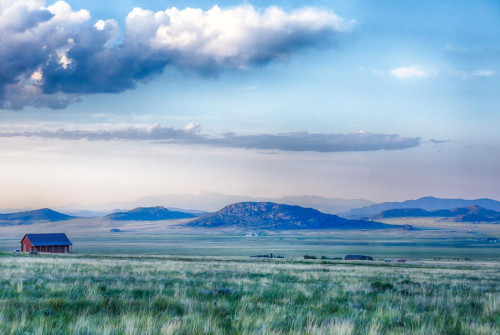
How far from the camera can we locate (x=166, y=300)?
42.0ft

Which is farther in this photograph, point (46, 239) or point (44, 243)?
point (46, 239)

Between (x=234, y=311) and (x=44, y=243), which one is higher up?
(x=234, y=311)

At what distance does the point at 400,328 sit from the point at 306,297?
17.9ft

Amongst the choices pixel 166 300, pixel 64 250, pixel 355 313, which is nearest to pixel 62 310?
pixel 166 300

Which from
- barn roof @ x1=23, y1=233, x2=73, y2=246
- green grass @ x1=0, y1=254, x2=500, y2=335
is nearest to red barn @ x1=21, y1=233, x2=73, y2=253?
barn roof @ x1=23, y1=233, x2=73, y2=246

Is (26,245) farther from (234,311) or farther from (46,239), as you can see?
(234,311)

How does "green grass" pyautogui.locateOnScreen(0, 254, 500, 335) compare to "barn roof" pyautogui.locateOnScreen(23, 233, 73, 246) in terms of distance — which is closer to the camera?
"green grass" pyautogui.locateOnScreen(0, 254, 500, 335)

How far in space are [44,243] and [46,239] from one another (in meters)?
1.48

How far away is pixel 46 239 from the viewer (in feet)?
293

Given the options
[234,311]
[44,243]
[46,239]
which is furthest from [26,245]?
[234,311]

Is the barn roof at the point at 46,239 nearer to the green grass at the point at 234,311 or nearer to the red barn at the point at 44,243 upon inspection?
the red barn at the point at 44,243

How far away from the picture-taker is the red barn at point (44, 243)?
85.7m

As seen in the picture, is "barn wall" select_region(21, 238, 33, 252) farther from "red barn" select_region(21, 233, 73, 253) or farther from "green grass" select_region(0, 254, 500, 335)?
"green grass" select_region(0, 254, 500, 335)

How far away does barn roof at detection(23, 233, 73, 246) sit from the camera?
8656 cm
